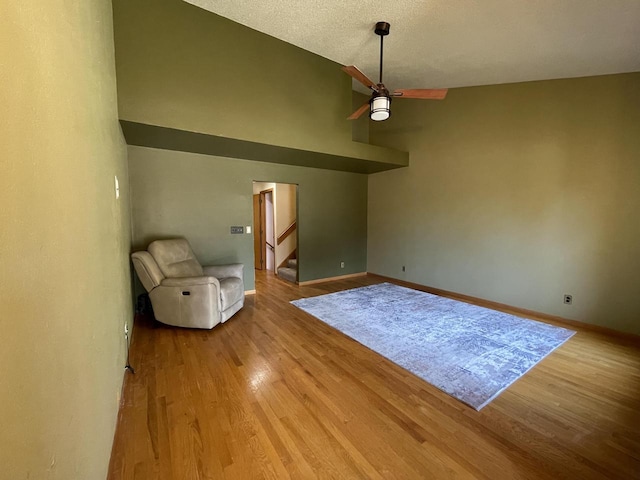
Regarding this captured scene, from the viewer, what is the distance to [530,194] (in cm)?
364

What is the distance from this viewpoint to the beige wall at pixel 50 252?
53 cm

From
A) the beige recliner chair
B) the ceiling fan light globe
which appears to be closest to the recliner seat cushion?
the beige recliner chair

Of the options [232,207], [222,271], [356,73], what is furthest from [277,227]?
[356,73]

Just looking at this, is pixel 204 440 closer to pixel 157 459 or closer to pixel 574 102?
pixel 157 459

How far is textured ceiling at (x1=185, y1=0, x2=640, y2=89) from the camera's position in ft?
7.35

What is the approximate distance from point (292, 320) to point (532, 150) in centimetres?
393

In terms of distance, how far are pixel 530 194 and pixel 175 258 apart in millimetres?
4864

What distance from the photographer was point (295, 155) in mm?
4133

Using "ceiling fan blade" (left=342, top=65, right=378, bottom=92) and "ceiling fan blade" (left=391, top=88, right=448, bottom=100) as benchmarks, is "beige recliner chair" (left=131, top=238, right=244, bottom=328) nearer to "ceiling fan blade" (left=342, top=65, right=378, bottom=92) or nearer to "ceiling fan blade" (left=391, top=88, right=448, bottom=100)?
"ceiling fan blade" (left=342, top=65, right=378, bottom=92)

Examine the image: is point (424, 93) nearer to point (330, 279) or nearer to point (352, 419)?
point (352, 419)

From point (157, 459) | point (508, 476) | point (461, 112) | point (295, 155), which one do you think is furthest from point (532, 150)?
point (157, 459)

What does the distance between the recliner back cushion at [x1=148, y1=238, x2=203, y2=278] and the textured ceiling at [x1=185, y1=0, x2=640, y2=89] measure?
2.80 meters

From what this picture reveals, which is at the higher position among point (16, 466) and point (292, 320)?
point (16, 466)

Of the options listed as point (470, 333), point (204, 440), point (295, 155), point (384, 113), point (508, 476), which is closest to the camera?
point (508, 476)
